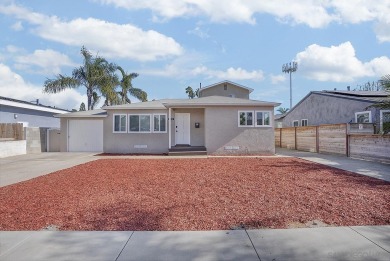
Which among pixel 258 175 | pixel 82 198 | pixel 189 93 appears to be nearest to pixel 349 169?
pixel 258 175

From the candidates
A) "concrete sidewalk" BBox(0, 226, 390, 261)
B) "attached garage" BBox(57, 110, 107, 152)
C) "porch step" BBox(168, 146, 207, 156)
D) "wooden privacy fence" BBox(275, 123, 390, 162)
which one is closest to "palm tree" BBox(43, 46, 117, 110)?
"attached garage" BBox(57, 110, 107, 152)

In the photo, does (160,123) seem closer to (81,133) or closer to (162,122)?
(162,122)

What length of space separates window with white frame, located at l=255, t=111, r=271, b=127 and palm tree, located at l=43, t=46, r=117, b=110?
586 inches

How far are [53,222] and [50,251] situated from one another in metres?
1.23

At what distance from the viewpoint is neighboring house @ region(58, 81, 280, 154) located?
1686 centimetres

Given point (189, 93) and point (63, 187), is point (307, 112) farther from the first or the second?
point (189, 93)

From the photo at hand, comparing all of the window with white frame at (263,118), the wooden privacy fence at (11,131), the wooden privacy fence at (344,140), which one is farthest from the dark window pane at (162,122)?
the wooden privacy fence at (344,140)

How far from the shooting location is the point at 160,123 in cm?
1792

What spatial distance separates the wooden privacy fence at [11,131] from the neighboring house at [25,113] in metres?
2.21

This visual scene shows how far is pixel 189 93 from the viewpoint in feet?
166

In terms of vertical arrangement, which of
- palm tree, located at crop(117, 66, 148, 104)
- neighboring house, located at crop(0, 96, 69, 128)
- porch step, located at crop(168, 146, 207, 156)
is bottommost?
porch step, located at crop(168, 146, 207, 156)

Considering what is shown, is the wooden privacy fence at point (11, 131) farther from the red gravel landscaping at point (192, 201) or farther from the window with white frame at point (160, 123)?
the red gravel landscaping at point (192, 201)

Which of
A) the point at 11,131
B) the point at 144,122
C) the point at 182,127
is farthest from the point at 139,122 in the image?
the point at 11,131

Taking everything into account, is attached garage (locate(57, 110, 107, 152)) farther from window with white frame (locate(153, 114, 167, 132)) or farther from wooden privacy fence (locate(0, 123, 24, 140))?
window with white frame (locate(153, 114, 167, 132))
